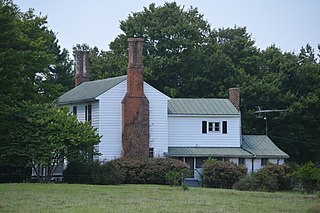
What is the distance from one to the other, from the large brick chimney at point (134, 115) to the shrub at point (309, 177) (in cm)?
1287

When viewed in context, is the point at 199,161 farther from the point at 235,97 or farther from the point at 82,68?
the point at 82,68

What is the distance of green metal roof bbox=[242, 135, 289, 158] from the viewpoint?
65500 mm

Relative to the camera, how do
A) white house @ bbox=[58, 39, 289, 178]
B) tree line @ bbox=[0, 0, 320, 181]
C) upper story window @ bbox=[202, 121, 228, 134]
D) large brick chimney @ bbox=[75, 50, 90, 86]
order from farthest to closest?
tree line @ bbox=[0, 0, 320, 181] → large brick chimney @ bbox=[75, 50, 90, 86] → upper story window @ bbox=[202, 121, 228, 134] → white house @ bbox=[58, 39, 289, 178]

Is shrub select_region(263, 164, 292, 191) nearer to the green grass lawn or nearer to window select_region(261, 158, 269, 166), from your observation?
window select_region(261, 158, 269, 166)

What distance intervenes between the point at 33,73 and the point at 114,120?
7840 mm

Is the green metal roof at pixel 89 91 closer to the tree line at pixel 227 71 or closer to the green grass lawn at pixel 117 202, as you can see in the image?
the tree line at pixel 227 71

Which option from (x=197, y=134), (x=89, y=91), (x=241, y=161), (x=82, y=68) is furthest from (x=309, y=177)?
(x=82, y=68)

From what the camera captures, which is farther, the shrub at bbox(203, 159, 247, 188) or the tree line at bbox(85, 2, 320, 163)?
the tree line at bbox(85, 2, 320, 163)

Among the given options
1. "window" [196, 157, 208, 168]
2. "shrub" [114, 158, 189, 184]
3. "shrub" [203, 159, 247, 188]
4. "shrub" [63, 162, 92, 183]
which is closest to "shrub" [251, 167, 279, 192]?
"shrub" [203, 159, 247, 188]

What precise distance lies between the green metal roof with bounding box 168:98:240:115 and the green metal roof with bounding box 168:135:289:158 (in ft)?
10.0

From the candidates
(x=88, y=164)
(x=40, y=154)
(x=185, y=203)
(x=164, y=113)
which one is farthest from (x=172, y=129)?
(x=185, y=203)

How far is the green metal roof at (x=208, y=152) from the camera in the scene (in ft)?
207

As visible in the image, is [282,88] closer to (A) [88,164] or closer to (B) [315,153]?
(B) [315,153]

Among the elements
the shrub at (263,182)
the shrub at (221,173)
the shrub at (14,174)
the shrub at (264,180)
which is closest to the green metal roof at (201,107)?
the shrub at (221,173)
